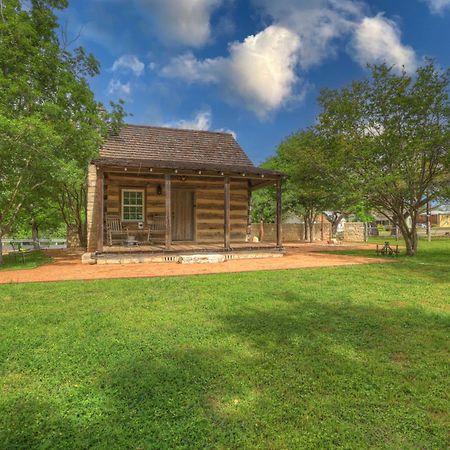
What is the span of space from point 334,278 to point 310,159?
785 cm

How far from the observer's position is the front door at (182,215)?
14.6 metres

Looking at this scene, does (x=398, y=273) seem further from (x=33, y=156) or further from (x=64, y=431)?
(x=33, y=156)

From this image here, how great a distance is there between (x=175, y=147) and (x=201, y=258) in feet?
22.0

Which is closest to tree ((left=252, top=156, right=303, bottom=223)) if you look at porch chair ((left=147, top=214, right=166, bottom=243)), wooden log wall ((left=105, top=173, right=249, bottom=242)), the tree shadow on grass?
wooden log wall ((left=105, top=173, right=249, bottom=242))

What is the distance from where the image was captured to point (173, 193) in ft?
47.7

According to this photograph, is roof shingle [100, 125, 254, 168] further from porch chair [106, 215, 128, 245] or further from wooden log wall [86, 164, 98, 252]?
porch chair [106, 215, 128, 245]

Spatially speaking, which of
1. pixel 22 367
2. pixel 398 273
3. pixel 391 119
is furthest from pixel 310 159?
pixel 22 367

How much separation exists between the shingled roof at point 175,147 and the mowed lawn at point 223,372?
875 cm

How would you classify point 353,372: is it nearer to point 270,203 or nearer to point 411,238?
point 411,238

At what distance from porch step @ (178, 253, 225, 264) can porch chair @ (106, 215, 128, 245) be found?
320 centimetres

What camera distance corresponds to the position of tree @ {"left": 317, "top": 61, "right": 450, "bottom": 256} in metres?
12.4

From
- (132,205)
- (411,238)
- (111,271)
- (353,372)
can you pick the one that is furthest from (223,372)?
(411,238)

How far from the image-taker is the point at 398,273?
28.7 feet

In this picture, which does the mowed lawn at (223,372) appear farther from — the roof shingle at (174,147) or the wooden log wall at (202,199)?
the roof shingle at (174,147)
